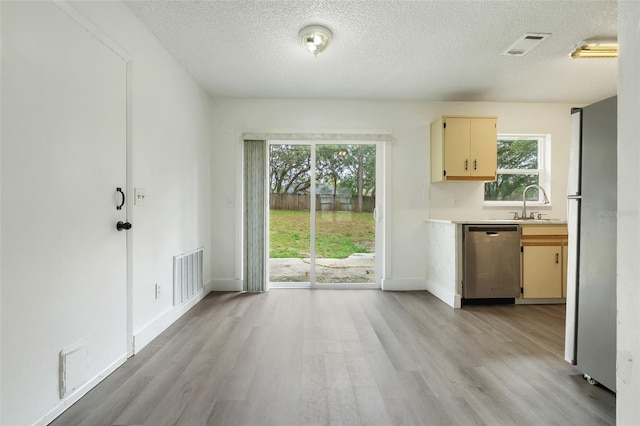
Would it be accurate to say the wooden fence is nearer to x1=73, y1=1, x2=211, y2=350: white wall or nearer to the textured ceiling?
x1=73, y1=1, x2=211, y2=350: white wall

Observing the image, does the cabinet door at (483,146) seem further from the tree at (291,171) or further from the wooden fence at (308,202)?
the tree at (291,171)

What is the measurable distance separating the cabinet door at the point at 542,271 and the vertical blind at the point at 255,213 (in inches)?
120

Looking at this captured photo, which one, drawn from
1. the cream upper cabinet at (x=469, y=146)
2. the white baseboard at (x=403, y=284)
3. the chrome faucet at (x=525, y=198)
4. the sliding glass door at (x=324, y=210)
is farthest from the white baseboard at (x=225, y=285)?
the chrome faucet at (x=525, y=198)

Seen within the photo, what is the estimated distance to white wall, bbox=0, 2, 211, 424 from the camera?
135 centimetres

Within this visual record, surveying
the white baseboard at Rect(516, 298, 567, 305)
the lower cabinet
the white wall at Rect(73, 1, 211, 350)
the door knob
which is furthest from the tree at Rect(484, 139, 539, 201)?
the door knob

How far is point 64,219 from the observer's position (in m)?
1.48

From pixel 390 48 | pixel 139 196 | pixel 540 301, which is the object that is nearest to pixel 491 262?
pixel 540 301

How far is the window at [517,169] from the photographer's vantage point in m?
3.88

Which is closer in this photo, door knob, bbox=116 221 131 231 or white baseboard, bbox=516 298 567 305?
door knob, bbox=116 221 131 231

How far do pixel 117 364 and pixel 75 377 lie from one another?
364 mm

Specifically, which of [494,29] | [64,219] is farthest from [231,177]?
[494,29]

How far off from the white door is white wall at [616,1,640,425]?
2208 mm

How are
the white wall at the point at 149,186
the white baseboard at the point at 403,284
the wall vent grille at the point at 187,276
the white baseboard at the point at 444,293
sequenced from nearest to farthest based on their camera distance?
the white wall at the point at 149,186 → the wall vent grille at the point at 187,276 → the white baseboard at the point at 444,293 → the white baseboard at the point at 403,284

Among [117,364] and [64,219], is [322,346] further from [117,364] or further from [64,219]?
[64,219]
